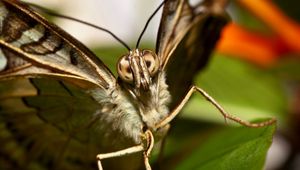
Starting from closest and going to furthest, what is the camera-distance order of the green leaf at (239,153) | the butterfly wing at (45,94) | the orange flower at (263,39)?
the green leaf at (239,153), the butterfly wing at (45,94), the orange flower at (263,39)

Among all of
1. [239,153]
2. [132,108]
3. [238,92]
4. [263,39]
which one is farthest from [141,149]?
[263,39]

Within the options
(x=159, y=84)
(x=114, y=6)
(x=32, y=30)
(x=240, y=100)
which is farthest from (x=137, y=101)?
(x=114, y=6)

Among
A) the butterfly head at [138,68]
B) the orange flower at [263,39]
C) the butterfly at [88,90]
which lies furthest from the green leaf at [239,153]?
the orange flower at [263,39]

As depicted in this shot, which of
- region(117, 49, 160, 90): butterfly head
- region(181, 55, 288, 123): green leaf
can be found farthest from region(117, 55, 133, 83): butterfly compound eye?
region(181, 55, 288, 123): green leaf

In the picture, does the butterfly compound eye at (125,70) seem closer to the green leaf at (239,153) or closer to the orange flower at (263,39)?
the green leaf at (239,153)

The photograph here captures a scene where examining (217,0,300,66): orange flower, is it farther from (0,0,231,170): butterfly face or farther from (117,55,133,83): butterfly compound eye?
(117,55,133,83): butterfly compound eye

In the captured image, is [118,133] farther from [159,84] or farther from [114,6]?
[114,6]

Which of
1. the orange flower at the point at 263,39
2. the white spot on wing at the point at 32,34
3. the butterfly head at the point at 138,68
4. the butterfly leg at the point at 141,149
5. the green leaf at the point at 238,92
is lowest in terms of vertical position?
the green leaf at the point at 238,92
